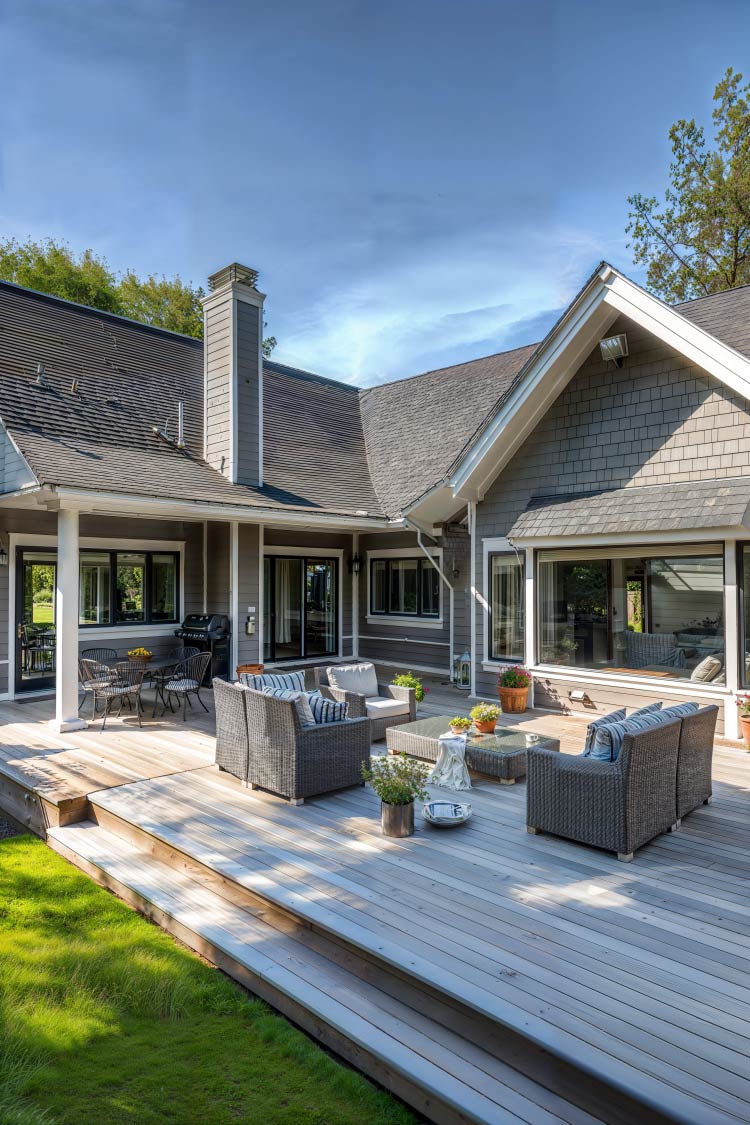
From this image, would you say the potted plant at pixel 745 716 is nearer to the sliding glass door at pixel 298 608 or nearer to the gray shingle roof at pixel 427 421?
the gray shingle roof at pixel 427 421

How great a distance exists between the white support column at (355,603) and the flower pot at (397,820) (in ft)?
26.1

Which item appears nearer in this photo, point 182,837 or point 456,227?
point 182,837

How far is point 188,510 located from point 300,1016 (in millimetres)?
6614

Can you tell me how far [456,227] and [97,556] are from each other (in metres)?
10.9

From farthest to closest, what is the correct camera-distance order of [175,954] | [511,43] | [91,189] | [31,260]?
1. [31,260]
2. [91,189]
3. [511,43]
4. [175,954]

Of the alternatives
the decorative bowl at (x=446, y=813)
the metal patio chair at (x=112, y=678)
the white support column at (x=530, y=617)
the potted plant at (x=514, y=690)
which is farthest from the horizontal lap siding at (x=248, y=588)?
the decorative bowl at (x=446, y=813)

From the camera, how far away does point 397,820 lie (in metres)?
4.68

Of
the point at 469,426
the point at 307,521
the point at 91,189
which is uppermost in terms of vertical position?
the point at 91,189

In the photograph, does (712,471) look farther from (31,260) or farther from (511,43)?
(31,260)

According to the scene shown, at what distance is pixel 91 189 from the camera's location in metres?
11.9

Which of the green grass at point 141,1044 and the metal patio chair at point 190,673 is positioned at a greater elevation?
the metal patio chair at point 190,673

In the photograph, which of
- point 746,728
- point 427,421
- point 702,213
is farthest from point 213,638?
point 702,213

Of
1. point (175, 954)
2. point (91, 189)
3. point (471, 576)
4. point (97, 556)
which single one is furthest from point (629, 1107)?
point (91, 189)

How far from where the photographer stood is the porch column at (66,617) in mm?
7461
